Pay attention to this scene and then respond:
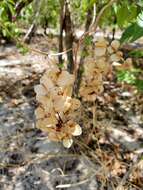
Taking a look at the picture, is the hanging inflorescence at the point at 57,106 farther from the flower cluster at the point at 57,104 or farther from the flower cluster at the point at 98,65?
the flower cluster at the point at 98,65

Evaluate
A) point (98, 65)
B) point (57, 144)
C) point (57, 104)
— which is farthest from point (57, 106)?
point (57, 144)

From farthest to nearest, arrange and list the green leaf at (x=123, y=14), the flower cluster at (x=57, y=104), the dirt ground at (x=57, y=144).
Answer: the dirt ground at (x=57, y=144)
the green leaf at (x=123, y=14)
the flower cluster at (x=57, y=104)

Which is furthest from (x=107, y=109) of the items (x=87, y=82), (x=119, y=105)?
(x=87, y=82)

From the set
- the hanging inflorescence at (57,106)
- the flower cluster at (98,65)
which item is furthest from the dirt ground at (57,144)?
the hanging inflorescence at (57,106)

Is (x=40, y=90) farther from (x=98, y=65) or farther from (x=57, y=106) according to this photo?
(x=98, y=65)

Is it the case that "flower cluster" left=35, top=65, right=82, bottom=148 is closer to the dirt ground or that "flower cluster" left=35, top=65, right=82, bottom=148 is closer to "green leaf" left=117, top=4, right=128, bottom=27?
"green leaf" left=117, top=4, right=128, bottom=27

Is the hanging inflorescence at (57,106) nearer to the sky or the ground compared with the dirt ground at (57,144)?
nearer to the sky
